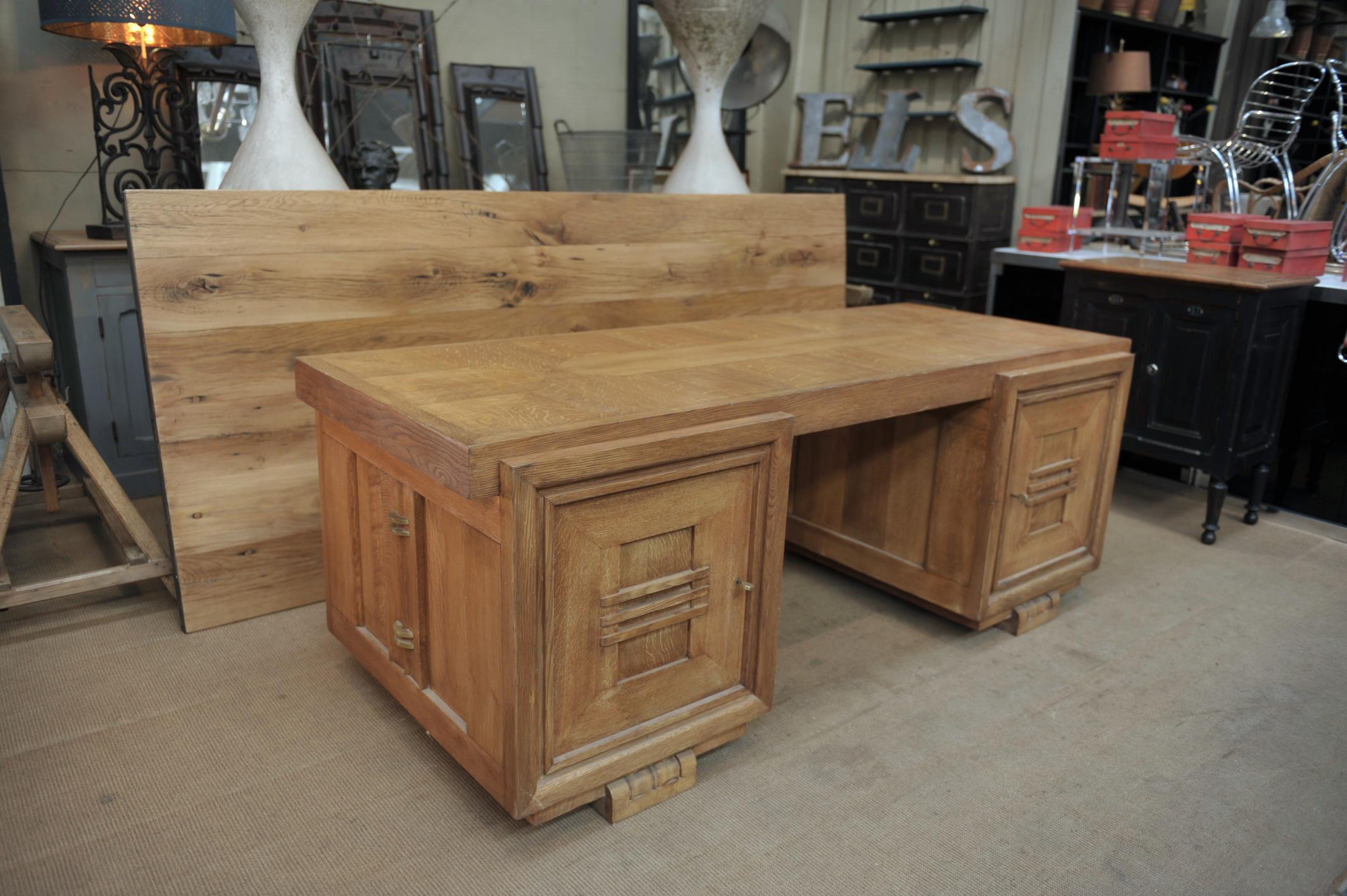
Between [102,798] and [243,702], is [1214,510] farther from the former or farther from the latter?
[102,798]

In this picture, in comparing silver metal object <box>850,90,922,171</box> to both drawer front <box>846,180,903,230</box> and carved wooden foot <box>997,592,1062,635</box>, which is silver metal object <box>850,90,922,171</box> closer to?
drawer front <box>846,180,903,230</box>

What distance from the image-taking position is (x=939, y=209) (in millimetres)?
5238

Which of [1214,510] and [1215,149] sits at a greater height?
[1215,149]

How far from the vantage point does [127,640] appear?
210 centimetres

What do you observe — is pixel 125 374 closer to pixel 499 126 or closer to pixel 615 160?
pixel 615 160

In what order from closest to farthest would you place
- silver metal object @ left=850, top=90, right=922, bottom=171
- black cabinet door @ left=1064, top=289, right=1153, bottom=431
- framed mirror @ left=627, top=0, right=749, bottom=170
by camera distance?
black cabinet door @ left=1064, top=289, right=1153, bottom=431, framed mirror @ left=627, top=0, right=749, bottom=170, silver metal object @ left=850, top=90, right=922, bottom=171

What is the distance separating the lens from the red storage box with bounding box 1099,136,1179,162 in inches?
154

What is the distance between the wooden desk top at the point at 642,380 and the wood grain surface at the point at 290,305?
0.32m

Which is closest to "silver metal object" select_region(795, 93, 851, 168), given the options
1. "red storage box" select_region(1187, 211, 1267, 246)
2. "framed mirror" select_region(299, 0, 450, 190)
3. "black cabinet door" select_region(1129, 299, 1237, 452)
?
"framed mirror" select_region(299, 0, 450, 190)

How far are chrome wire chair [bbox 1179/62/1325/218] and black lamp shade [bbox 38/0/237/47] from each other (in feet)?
12.0

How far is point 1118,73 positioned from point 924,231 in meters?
1.45

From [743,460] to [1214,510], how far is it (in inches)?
80.2

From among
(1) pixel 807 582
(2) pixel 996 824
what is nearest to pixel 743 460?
(2) pixel 996 824

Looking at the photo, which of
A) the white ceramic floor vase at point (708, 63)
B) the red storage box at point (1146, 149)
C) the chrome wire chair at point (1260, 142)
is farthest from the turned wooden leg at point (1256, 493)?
the white ceramic floor vase at point (708, 63)
